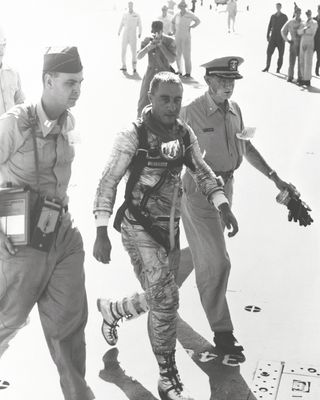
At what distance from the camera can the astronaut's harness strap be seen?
4.81m

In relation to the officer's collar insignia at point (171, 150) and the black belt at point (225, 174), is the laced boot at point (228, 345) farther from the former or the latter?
the officer's collar insignia at point (171, 150)

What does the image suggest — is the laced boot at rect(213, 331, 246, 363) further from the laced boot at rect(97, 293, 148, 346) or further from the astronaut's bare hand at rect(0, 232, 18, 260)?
the astronaut's bare hand at rect(0, 232, 18, 260)

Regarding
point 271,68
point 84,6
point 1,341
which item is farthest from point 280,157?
point 84,6

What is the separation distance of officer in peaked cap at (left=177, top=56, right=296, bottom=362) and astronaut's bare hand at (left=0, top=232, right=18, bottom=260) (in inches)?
67.9

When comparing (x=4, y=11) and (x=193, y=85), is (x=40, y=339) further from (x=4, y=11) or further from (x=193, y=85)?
(x=4, y=11)

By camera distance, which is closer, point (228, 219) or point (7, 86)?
point (228, 219)

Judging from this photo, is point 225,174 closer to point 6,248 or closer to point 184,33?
point 6,248

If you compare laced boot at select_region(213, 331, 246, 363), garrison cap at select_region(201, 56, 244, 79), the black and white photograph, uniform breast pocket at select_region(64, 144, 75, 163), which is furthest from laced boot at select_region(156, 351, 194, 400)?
garrison cap at select_region(201, 56, 244, 79)

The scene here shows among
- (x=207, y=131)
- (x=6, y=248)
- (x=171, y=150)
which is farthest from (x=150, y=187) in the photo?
(x=207, y=131)

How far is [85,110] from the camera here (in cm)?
1465

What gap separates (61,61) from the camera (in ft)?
14.5

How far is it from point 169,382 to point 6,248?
1276 mm

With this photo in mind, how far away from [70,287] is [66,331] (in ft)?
0.79

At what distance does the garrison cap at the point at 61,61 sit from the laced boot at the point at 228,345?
6.97ft
